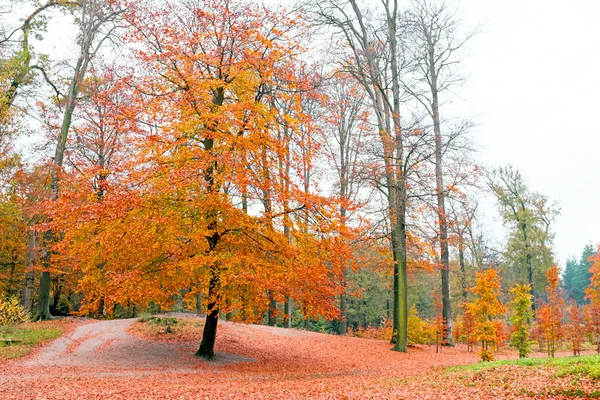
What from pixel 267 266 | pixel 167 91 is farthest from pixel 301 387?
pixel 167 91

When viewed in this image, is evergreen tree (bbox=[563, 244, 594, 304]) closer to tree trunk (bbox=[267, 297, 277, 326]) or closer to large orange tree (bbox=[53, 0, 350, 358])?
tree trunk (bbox=[267, 297, 277, 326])

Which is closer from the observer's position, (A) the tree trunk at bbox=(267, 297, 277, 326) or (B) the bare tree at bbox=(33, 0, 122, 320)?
(A) the tree trunk at bbox=(267, 297, 277, 326)

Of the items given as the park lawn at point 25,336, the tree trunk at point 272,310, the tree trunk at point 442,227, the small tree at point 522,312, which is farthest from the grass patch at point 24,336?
the small tree at point 522,312

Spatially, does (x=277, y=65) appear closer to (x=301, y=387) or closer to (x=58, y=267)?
(x=301, y=387)

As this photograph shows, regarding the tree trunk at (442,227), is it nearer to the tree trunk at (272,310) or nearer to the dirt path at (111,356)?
the tree trunk at (272,310)

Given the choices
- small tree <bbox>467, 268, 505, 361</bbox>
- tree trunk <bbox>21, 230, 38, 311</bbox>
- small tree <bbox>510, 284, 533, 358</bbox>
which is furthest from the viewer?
tree trunk <bbox>21, 230, 38, 311</bbox>

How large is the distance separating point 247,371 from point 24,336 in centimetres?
797

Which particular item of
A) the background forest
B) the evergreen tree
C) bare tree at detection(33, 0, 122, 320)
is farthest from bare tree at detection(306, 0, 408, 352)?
the evergreen tree

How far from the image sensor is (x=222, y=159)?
11188mm

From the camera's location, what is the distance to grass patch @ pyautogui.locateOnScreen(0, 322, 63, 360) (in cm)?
1225

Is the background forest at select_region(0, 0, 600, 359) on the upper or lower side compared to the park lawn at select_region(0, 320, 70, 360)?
upper

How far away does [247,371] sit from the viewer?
1195 cm

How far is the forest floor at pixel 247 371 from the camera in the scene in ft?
25.0

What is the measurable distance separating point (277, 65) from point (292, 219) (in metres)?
5.17
